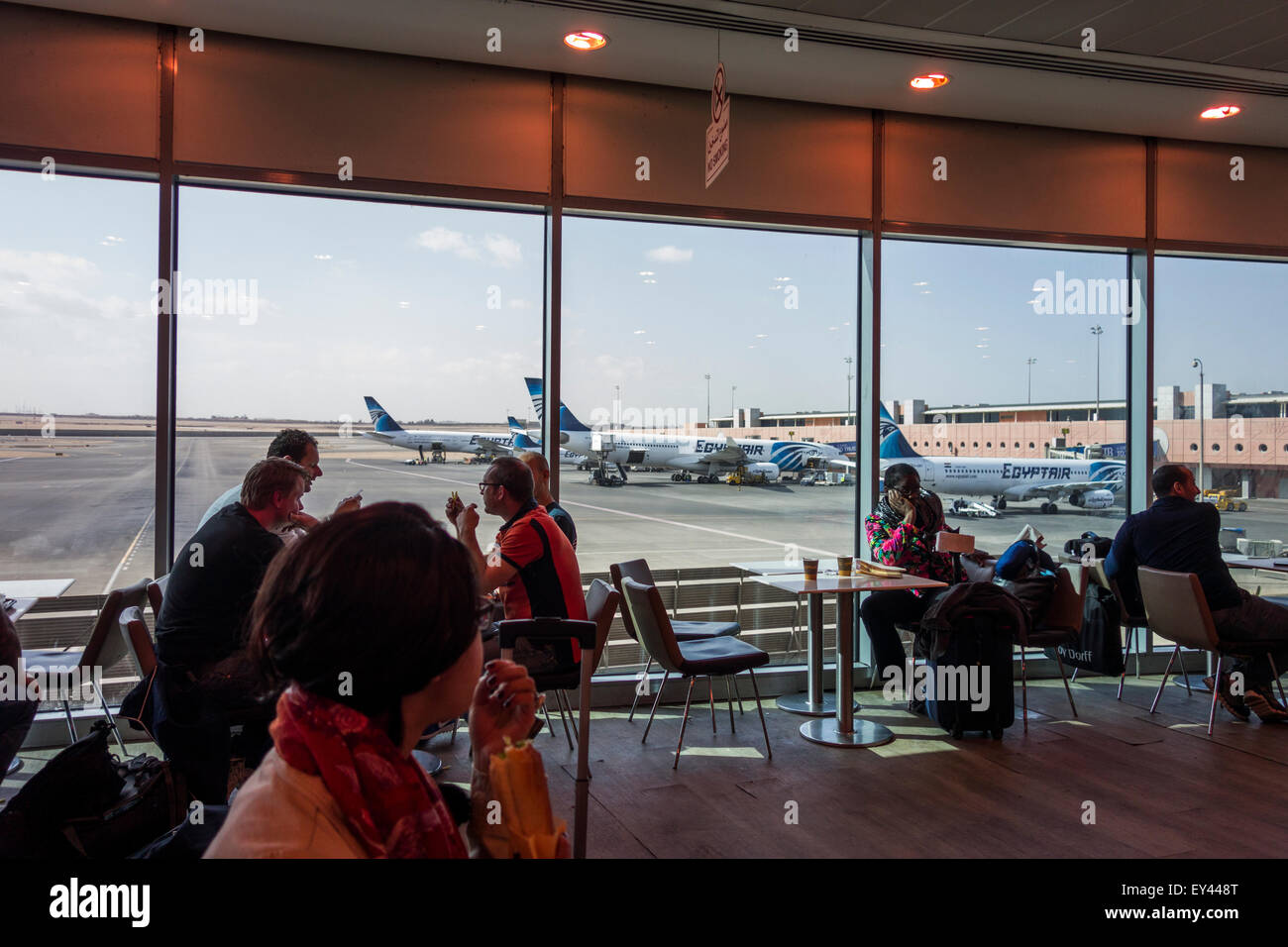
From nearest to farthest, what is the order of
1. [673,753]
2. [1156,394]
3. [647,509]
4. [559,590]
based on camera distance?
1. [559,590]
2. [673,753]
3. [647,509]
4. [1156,394]

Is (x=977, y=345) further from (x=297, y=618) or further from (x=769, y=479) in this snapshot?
(x=297, y=618)

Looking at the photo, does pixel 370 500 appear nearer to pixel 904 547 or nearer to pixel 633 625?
pixel 633 625

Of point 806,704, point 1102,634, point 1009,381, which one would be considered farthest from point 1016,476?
point 806,704

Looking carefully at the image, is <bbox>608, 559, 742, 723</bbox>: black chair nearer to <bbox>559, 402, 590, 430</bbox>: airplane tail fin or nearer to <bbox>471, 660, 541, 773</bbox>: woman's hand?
<bbox>559, 402, 590, 430</bbox>: airplane tail fin

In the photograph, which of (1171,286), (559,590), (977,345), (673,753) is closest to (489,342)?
(559,590)

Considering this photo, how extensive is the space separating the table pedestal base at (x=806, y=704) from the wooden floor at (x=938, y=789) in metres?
0.10

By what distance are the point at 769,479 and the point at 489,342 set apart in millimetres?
2067

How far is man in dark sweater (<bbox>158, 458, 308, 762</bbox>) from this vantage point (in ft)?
9.56

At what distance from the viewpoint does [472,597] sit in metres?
1.08

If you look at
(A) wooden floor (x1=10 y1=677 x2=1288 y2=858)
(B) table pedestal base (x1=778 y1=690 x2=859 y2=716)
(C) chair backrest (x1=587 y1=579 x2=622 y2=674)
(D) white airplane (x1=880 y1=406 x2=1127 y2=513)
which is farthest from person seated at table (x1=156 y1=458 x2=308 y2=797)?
(D) white airplane (x1=880 y1=406 x2=1127 y2=513)

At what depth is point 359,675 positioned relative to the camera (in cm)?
101

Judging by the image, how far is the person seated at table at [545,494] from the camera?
469 cm

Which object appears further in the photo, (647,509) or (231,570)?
(647,509)

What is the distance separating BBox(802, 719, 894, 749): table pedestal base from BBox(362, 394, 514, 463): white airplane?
2319 millimetres
